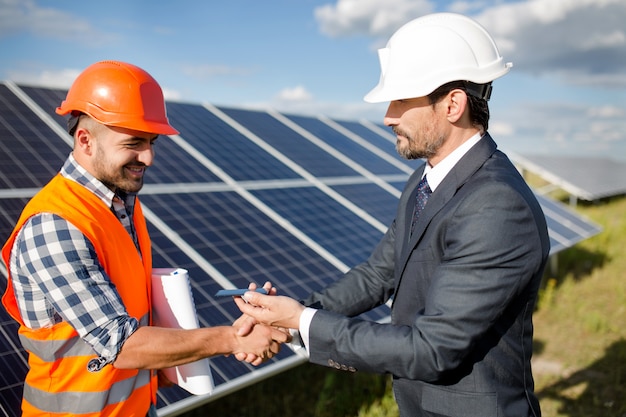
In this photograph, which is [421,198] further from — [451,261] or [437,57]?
[437,57]

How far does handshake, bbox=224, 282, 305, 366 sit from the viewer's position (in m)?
2.69

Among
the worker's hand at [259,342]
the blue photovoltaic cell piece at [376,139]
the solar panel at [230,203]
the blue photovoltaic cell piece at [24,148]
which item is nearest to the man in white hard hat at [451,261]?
the worker's hand at [259,342]

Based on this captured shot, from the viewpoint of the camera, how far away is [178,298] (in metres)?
2.84

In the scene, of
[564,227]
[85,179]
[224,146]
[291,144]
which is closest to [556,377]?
[564,227]

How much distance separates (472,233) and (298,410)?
457 cm

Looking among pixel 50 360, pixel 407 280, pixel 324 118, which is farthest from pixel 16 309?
pixel 324 118

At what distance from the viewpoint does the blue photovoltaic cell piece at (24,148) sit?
4.95 m

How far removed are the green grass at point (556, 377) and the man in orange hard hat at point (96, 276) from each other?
138 inches

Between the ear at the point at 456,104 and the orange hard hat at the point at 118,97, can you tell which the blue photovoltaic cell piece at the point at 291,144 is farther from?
→ the ear at the point at 456,104

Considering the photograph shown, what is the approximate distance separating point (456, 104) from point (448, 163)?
0.28 m

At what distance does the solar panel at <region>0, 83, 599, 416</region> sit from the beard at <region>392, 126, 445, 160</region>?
2.10 m

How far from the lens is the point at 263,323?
2.88m

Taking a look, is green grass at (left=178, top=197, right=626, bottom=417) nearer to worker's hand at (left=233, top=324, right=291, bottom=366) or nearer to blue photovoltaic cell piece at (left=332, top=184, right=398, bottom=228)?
blue photovoltaic cell piece at (left=332, top=184, right=398, bottom=228)

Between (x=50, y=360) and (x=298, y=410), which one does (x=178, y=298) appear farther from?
(x=298, y=410)
